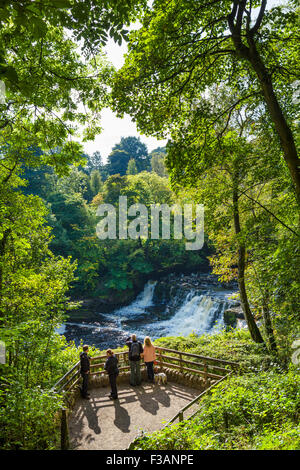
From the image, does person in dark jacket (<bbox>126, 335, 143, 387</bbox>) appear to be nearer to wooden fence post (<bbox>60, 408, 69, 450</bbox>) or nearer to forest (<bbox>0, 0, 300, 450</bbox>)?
forest (<bbox>0, 0, 300, 450</bbox>)

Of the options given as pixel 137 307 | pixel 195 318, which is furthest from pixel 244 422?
pixel 137 307

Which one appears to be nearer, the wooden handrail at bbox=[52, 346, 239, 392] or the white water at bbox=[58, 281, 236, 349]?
the wooden handrail at bbox=[52, 346, 239, 392]

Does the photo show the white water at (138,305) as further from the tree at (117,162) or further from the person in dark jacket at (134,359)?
the tree at (117,162)

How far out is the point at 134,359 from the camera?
794 cm

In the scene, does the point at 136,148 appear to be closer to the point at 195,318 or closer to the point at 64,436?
the point at 195,318

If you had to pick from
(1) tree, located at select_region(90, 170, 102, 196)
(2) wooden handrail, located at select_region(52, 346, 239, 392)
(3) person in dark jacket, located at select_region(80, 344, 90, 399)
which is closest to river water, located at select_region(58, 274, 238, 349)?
(2) wooden handrail, located at select_region(52, 346, 239, 392)

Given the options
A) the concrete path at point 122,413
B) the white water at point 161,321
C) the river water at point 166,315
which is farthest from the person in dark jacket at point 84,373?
the white water at point 161,321

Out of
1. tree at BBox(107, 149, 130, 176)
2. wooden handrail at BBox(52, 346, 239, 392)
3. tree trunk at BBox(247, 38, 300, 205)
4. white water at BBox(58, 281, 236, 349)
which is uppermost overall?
tree at BBox(107, 149, 130, 176)

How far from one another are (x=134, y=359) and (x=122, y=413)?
4.89 ft

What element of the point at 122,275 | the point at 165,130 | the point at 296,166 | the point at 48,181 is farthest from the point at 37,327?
the point at 48,181

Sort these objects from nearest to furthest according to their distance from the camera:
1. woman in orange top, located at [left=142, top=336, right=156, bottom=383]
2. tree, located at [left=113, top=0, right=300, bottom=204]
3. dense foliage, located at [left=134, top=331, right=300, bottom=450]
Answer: dense foliage, located at [left=134, top=331, right=300, bottom=450]
tree, located at [left=113, top=0, right=300, bottom=204]
woman in orange top, located at [left=142, top=336, right=156, bottom=383]

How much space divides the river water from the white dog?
10154 mm

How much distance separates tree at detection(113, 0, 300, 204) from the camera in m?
4.23

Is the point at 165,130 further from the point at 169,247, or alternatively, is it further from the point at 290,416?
the point at 169,247
